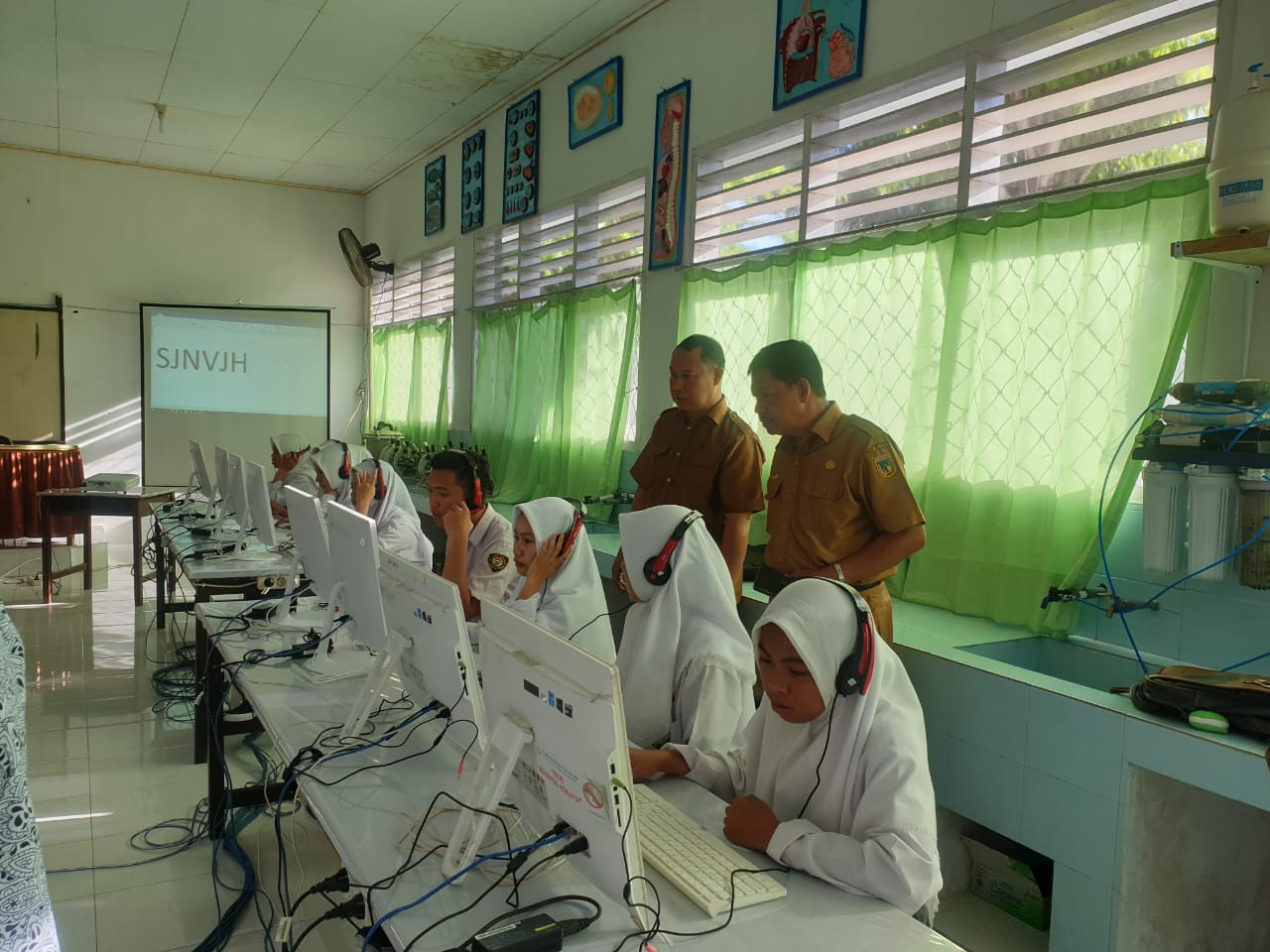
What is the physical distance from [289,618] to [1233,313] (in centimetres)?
280

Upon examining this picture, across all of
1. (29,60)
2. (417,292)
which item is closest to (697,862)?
(29,60)

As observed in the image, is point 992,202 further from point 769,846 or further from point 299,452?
point 299,452

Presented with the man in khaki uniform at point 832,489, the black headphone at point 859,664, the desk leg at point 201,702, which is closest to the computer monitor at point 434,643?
the black headphone at point 859,664

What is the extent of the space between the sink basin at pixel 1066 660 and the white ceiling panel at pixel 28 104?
6.84 meters

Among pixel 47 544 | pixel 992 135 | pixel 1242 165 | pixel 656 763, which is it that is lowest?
pixel 47 544

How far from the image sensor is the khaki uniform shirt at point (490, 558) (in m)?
3.31

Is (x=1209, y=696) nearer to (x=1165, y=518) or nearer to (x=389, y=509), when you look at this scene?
(x=1165, y=518)

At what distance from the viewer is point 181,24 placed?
5039mm

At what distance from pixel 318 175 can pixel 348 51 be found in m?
3.34

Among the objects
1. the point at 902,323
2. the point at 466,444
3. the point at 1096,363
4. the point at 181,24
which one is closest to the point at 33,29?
the point at 181,24

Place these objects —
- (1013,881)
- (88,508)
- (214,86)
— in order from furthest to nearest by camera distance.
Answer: (88,508) < (214,86) < (1013,881)

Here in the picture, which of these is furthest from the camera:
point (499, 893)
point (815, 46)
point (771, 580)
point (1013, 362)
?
point (815, 46)

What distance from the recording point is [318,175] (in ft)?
27.5

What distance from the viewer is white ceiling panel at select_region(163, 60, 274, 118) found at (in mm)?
5727
